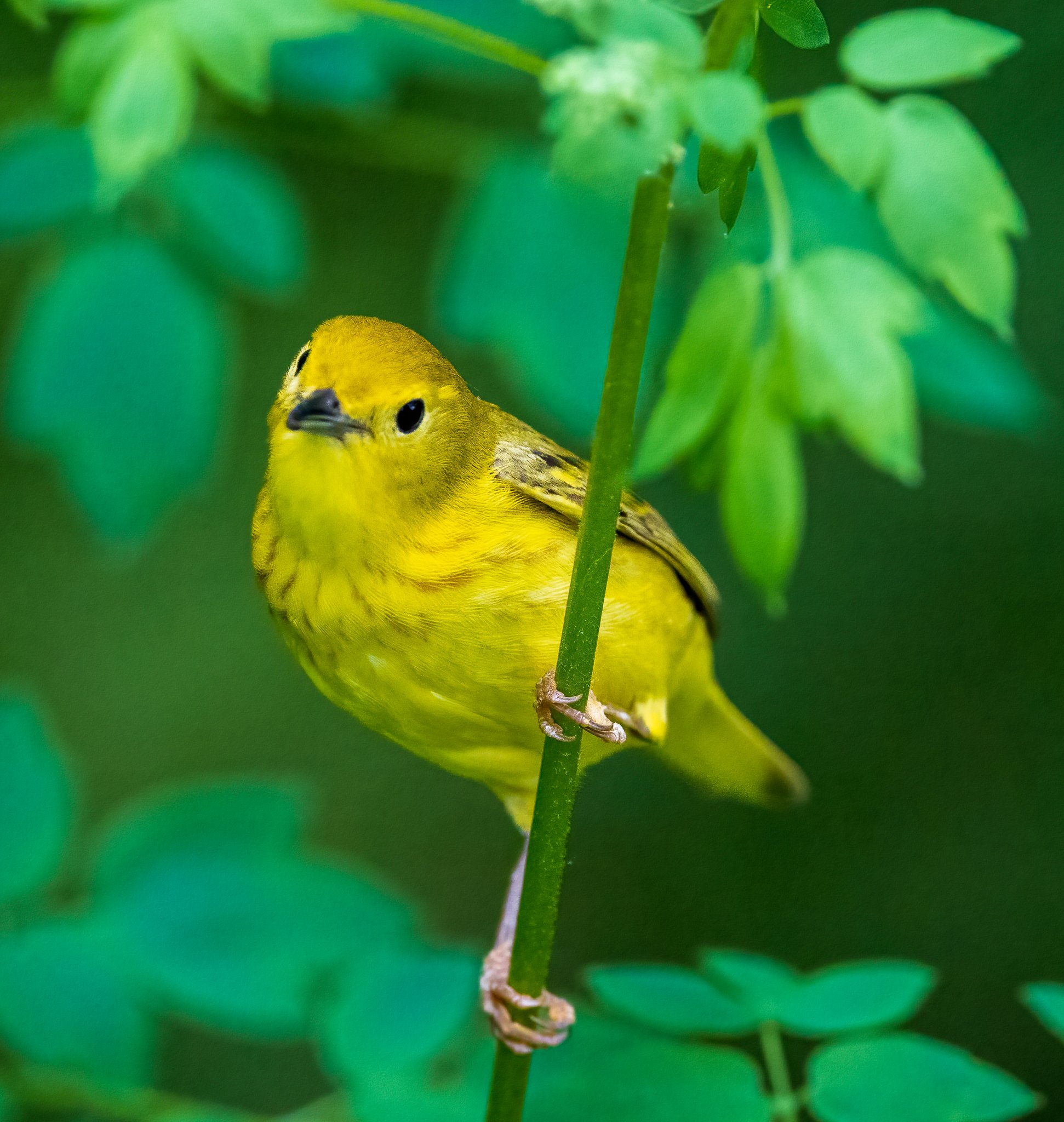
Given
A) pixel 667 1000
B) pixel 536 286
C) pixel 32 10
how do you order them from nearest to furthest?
pixel 32 10
pixel 667 1000
pixel 536 286

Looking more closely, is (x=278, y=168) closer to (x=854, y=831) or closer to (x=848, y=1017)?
(x=848, y=1017)

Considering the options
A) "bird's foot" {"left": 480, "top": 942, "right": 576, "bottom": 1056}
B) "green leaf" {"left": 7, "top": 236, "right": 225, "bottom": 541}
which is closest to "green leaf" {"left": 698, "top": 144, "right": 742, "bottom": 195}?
"bird's foot" {"left": 480, "top": 942, "right": 576, "bottom": 1056}

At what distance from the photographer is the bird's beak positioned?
140 centimetres

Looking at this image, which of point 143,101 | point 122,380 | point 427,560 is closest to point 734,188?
point 427,560

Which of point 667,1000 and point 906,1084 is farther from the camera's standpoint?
point 667,1000

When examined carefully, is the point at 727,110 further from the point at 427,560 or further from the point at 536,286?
the point at 536,286

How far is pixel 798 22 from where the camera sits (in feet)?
3.48

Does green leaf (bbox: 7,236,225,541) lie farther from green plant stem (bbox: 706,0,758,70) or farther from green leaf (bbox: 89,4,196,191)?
green plant stem (bbox: 706,0,758,70)

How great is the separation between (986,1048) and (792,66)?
242cm

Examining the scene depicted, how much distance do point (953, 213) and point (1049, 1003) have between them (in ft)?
3.11

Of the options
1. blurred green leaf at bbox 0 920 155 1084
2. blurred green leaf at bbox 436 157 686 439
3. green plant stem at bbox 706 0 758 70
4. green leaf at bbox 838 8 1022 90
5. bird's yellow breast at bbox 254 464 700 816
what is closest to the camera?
green plant stem at bbox 706 0 758 70

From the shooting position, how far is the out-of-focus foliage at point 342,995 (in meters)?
1.79

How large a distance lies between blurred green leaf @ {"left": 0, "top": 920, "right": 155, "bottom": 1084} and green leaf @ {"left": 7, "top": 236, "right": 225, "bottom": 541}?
715 mm

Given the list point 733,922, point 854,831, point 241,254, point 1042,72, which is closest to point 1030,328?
point 1042,72
